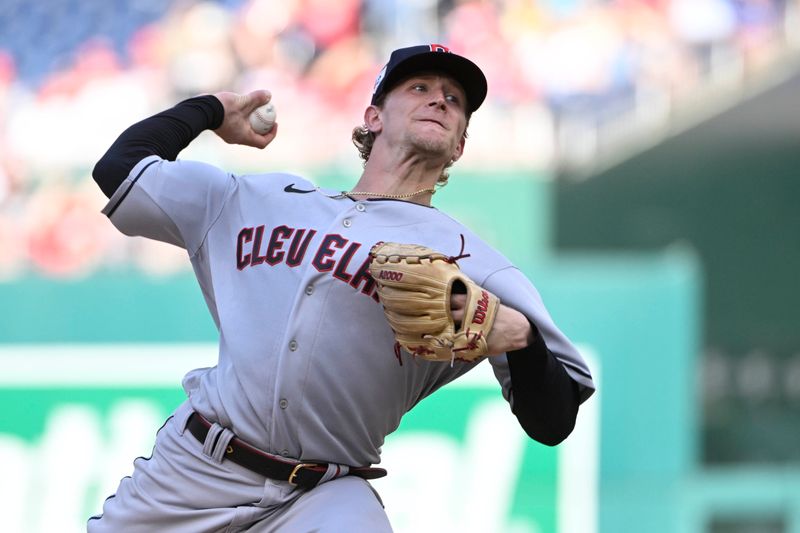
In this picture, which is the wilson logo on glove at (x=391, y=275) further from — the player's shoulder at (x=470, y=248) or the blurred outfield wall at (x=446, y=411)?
the blurred outfield wall at (x=446, y=411)

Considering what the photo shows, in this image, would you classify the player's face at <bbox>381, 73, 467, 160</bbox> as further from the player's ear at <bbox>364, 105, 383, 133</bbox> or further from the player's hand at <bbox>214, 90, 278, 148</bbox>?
the player's hand at <bbox>214, 90, 278, 148</bbox>

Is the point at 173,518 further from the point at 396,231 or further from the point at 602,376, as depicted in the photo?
the point at 602,376

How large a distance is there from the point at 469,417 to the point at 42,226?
3976 millimetres

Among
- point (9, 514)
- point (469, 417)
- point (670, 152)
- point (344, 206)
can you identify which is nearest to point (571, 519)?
point (469, 417)

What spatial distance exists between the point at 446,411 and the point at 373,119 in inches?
108

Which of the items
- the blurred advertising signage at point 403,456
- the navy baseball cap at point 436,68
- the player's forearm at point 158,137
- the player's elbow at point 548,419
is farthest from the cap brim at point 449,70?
the blurred advertising signage at point 403,456

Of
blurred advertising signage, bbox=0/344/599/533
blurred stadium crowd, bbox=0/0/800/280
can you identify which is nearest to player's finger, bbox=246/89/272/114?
blurred advertising signage, bbox=0/344/599/533

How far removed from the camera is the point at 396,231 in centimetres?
223

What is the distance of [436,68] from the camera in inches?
96.3

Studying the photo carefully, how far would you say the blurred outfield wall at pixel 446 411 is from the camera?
4996 millimetres

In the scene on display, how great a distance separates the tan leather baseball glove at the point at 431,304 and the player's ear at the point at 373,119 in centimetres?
59

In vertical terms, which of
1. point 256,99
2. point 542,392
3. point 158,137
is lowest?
point 542,392

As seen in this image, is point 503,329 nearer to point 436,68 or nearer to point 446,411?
point 436,68

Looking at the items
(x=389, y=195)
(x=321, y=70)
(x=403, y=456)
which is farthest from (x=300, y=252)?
(x=321, y=70)
